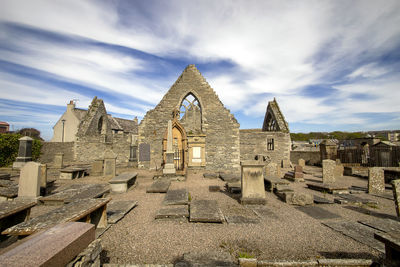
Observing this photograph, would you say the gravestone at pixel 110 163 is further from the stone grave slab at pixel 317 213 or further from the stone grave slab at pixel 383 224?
the stone grave slab at pixel 383 224

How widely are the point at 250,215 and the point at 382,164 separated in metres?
12.8

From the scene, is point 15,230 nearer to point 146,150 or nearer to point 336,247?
point 336,247

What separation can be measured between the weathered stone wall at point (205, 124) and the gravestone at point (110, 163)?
300 cm

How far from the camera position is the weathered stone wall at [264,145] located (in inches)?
633

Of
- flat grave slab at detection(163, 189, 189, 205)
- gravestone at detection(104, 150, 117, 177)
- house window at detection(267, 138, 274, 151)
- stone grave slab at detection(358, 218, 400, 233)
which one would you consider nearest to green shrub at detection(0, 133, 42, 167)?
gravestone at detection(104, 150, 117, 177)

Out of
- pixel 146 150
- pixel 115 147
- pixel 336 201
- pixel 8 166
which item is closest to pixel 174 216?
pixel 336 201

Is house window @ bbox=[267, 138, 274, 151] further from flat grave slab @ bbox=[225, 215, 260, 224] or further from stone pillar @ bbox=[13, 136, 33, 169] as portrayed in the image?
stone pillar @ bbox=[13, 136, 33, 169]

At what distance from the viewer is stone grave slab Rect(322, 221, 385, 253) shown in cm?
324

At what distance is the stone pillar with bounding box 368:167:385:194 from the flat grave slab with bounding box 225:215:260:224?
6.04m

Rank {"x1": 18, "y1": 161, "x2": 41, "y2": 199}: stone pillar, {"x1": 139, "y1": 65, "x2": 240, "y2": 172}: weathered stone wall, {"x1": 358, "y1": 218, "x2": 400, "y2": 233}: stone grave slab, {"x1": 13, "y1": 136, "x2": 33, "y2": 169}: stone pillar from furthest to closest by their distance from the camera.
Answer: {"x1": 139, "y1": 65, "x2": 240, "y2": 172}: weathered stone wall < {"x1": 13, "y1": 136, "x2": 33, "y2": 169}: stone pillar < {"x1": 18, "y1": 161, "x2": 41, "y2": 199}: stone pillar < {"x1": 358, "y1": 218, "x2": 400, "y2": 233}: stone grave slab

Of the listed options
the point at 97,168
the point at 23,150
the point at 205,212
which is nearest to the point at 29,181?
the point at 97,168

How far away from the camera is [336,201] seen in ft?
19.5

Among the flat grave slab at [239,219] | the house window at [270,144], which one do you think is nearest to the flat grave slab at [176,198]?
the flat grave slab at [239,219]

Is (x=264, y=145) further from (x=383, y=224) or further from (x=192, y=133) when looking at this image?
(x=383, y=224)
